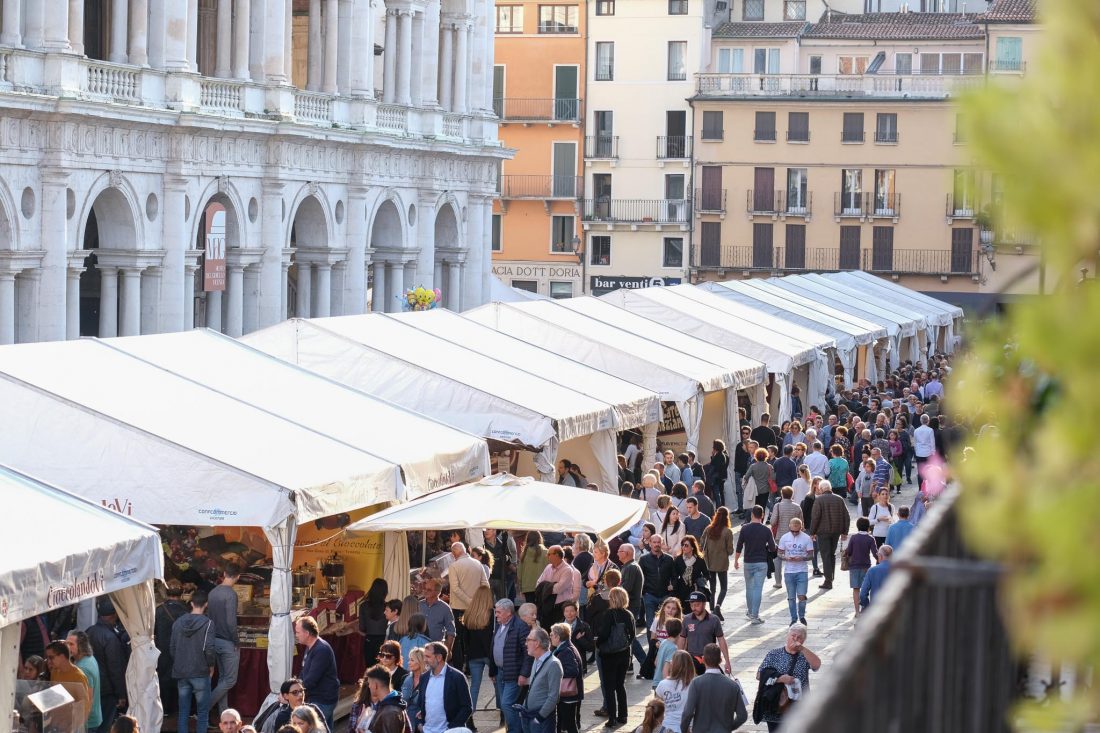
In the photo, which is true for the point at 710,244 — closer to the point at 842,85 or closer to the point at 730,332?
the point at 842,85

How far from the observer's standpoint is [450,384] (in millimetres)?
19062

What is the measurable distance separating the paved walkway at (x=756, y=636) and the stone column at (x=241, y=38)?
20.0m

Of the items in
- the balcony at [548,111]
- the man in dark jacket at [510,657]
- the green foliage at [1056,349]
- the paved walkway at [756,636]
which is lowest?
the paved walkway at [756,636]

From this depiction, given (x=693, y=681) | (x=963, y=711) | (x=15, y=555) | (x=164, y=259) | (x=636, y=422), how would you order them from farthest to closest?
(x=164, y=259)
(x=636, y=422)
(x=693, y=681)
(x=15, y=555)
(x=963, y=711)

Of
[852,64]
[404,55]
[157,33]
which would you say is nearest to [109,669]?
[157,33]

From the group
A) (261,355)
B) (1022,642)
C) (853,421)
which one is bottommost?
(853,421)

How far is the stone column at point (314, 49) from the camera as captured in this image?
1672 inches

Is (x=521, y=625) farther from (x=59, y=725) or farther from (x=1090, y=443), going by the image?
(x=1090, y=443)

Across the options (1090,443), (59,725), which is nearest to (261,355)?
(59,725)

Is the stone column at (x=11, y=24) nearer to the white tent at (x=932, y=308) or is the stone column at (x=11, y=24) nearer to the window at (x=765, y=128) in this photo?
the white tent at (x=932, y=308)

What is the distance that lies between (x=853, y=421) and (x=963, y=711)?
24.7 meters

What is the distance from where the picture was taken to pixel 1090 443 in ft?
4.84

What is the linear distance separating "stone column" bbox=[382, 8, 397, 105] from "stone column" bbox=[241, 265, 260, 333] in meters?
9.26

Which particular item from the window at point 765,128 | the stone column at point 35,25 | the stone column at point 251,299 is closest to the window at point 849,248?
the window at point 765,128
